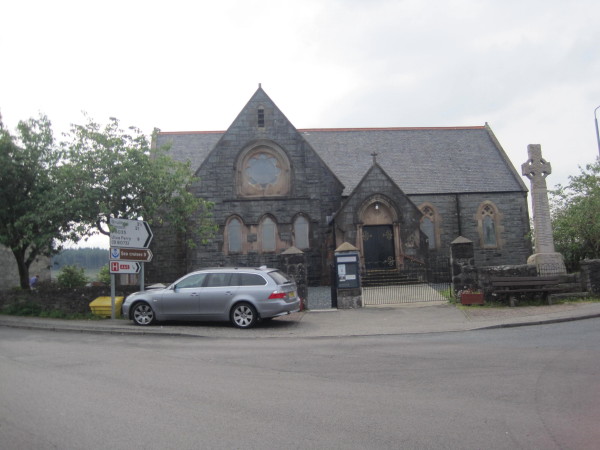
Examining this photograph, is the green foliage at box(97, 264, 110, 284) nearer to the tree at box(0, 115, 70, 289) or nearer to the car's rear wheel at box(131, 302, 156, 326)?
the tree at box(0, 115, 70, 289)

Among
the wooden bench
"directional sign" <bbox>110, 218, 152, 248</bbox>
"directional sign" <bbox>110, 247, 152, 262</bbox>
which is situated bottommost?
the wooden bench

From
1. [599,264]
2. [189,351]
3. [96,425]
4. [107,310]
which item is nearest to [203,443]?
[96,425]

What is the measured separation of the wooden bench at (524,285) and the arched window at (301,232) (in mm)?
12280

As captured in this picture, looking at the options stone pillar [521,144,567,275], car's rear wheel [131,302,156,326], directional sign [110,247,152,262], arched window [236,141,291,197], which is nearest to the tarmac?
car's rear wheel [131,302,156,326]

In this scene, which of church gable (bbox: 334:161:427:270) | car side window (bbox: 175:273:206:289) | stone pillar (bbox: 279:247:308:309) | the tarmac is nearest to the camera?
the tarmac

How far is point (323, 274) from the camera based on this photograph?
25.7m

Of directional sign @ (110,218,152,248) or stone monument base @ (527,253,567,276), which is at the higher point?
directional sign @ (110,218,152,248)

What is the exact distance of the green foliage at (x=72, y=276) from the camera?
22.1 metres

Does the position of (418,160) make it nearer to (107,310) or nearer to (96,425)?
(107,310)

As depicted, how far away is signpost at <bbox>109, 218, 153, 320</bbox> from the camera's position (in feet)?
50.0

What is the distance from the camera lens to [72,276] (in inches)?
953

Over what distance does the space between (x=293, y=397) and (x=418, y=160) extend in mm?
27440

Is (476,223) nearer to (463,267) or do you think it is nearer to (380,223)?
(380,223)

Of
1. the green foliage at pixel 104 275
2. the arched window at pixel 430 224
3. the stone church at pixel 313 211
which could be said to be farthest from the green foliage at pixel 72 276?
the arched window at pixel 430 224
